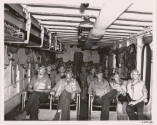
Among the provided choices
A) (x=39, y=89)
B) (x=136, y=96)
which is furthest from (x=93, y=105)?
(x=39, y=89)

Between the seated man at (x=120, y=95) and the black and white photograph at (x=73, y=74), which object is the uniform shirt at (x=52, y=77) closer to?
the black and white photograph at (x=73, y=74)

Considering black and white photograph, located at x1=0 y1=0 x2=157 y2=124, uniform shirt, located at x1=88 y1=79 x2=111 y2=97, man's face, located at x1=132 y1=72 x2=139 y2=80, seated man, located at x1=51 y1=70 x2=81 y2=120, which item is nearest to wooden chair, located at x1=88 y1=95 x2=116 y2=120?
black and white photograph, located at x1=0 y1=0 x2=157 y2=124

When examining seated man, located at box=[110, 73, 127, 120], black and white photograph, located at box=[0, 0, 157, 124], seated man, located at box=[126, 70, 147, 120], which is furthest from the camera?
seated man, located at box=[110, 73, 127, 120]

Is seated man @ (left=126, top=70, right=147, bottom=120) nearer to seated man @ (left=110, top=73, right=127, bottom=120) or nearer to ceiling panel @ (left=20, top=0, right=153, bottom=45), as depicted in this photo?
seated man @ (left=110, top=73, right=127, bottom=120)

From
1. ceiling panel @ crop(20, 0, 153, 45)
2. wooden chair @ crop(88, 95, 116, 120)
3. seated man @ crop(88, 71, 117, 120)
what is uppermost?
ceiling panel @ crop(20, 0, 153, 45)

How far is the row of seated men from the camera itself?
3.06 metres

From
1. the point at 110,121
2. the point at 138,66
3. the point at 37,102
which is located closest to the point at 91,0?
the point at 110,121

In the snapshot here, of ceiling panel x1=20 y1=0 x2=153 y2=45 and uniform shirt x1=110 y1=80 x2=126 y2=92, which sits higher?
ceiling panel x1=20 y1=0 x2=153 y2=45

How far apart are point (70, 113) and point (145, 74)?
4.42ft

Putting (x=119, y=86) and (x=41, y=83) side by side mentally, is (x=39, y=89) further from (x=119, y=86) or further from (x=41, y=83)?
(x=119, y=86)

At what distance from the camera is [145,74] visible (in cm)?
356

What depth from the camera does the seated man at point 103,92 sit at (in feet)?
11.0

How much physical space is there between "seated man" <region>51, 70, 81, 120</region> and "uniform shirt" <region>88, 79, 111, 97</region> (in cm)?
28

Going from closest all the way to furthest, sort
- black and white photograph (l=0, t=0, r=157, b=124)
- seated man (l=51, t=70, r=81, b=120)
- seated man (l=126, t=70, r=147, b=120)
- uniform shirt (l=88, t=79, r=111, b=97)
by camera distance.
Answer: black and white photograph (l=0, t=0, r=157, b=124) → seated man (l=126, t=70, r=147, b=120) → seated man (l=51, t=70, r=81, b=120) → uniform shirt (l=88, t=79, r=111, b=97)
